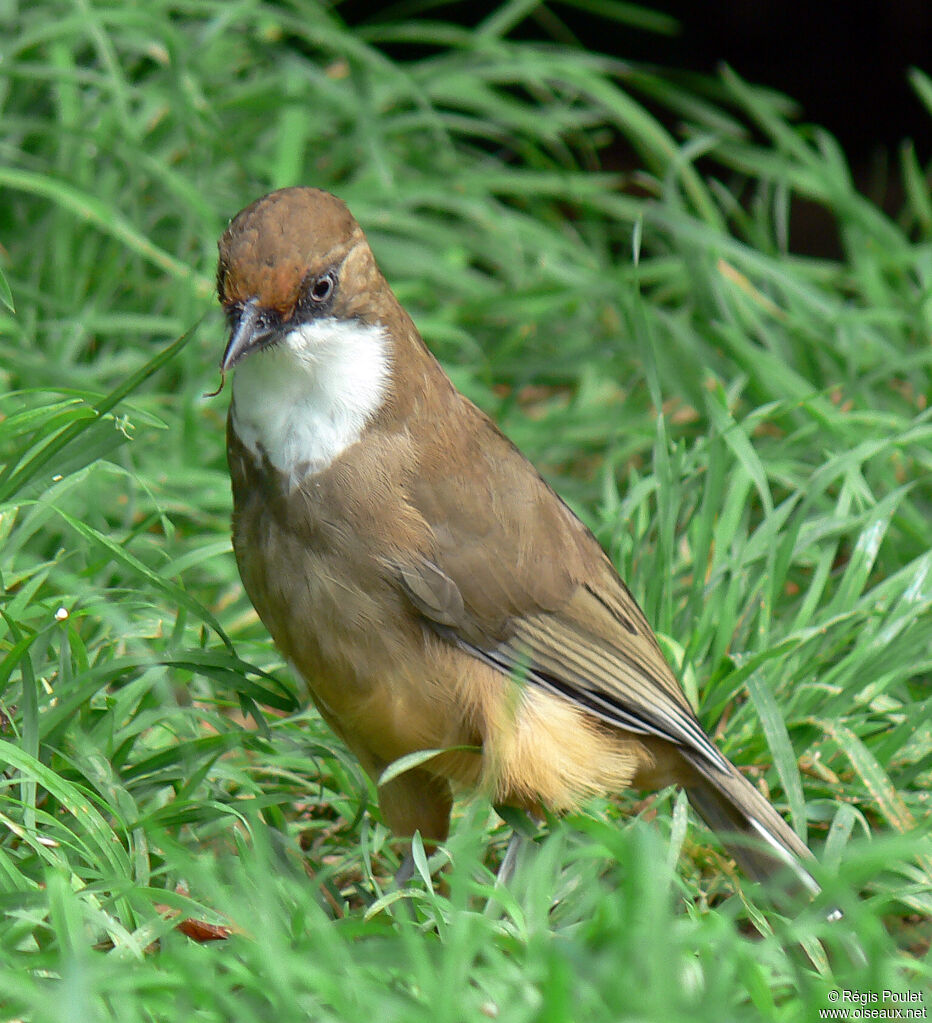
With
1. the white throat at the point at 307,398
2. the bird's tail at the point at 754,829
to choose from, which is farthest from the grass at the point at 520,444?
the white throat at the point at 307,398

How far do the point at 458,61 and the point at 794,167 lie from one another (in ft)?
4.56

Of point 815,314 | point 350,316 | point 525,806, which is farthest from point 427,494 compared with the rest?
point 815,314

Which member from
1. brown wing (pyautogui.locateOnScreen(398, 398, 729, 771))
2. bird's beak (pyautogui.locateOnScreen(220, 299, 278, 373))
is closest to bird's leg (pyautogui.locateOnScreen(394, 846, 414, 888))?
brown wing (pyautogui.locateOnScreen(398, 398, 729, 771))

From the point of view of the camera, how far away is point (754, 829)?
3.09 meters

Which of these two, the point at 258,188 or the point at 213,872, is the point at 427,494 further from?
the point at 258,188

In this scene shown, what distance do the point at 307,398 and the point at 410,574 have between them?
0.42 m

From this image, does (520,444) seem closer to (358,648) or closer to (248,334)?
(358,648)

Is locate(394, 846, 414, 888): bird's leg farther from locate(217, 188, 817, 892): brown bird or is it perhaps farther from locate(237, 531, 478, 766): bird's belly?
locate(237, 531, 478, 766): bird's belly

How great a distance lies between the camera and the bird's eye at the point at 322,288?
113 inches

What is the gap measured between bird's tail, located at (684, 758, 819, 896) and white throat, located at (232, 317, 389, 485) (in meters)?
1.08

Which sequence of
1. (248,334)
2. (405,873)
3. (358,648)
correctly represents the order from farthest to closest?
(405,873) < (358,648) < (248,334)

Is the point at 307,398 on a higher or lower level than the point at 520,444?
higher

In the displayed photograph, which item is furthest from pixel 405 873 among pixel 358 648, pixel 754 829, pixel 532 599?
pixel 754 829

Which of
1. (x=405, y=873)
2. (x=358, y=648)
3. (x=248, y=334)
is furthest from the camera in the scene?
(x=405, y=873)
